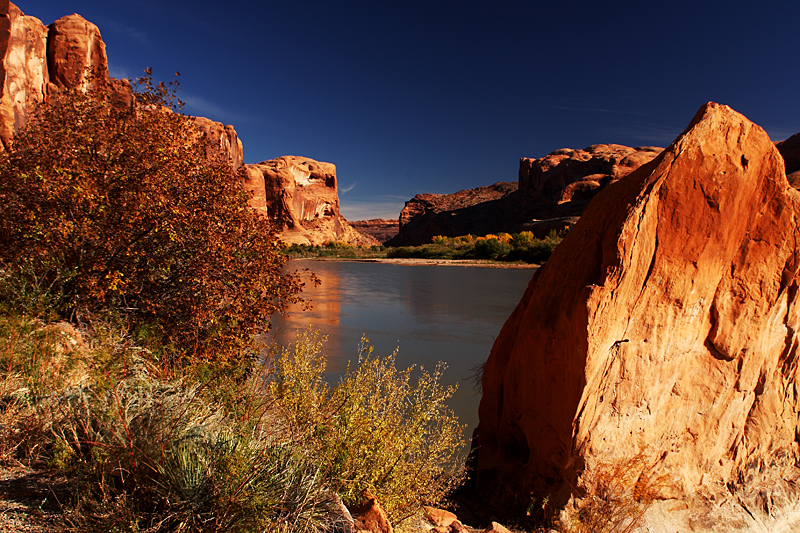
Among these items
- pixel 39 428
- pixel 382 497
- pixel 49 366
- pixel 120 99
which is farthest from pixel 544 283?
pixel 120 99

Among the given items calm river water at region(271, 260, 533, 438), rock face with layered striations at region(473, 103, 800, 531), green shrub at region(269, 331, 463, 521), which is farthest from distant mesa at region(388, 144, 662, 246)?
green shrub at region(269, 331, 463, 521)

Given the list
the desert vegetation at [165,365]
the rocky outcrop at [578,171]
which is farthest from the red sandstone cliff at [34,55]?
the rocky outcrop at [578,171]

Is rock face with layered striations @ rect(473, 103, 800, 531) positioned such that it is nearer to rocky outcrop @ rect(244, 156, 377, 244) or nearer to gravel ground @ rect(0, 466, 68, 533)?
gravel ground @ rect(0, 466, 68, 533)

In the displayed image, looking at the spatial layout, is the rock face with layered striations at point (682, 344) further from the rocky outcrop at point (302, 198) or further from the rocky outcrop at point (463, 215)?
the rocky outcrop at point (463, 215)

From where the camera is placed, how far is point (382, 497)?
10.1 ft

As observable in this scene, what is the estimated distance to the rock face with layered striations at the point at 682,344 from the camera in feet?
12.2

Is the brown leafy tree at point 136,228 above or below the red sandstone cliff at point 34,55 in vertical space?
below

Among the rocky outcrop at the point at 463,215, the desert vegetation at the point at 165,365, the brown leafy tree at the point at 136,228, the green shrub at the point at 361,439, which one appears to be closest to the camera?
the desert vegetation at the point at 165,365

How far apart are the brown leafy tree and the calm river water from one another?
1.07m

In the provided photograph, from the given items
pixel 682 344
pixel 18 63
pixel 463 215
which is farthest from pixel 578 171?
pixel 682 344

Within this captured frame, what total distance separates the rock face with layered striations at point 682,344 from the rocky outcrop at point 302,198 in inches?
3813

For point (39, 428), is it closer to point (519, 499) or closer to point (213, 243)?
point (213, 243)

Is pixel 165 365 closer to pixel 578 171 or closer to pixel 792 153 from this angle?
pixel 792 153

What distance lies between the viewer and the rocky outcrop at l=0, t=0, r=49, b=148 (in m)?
20.0
